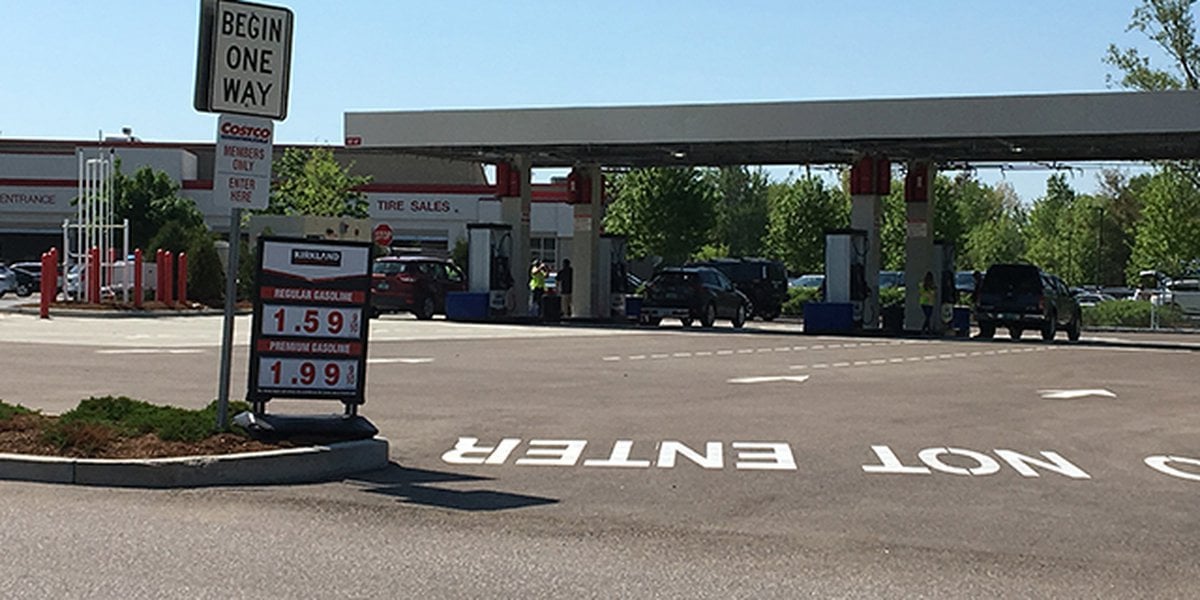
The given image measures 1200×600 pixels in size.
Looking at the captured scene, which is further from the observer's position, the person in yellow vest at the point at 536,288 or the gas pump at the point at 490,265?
the person in yellow vest at the point at 536,288

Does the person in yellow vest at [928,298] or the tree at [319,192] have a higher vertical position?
the tree at [319,192]

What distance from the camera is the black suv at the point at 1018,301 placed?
126 feet

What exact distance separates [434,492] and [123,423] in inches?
111

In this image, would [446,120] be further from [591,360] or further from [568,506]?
[568,506]

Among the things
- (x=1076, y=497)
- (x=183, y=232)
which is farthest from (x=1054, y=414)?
(x=183, y=232)

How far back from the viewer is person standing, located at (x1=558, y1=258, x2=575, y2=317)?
4659 cm

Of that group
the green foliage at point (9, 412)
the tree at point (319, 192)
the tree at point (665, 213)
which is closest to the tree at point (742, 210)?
the tree at point (665, 213)

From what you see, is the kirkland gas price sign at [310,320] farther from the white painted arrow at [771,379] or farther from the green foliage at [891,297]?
the green foliage at [891,297]

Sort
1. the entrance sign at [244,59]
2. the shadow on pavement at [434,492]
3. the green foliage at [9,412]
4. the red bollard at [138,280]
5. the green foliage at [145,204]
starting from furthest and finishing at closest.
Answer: the green foliage at [145,204]
the red bollard at [138,280]
the green foliage at [9,412]
the entrance sign at [244,59]
the shadow on pavement at [434,492]

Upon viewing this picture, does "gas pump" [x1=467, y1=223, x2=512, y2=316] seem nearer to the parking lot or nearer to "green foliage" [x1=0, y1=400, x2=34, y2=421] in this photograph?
the parking lot

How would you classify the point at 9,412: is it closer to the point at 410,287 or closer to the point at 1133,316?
the point at 410,287

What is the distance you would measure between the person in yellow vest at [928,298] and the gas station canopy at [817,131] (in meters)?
3.26

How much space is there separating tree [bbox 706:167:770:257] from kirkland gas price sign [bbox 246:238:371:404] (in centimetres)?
9934

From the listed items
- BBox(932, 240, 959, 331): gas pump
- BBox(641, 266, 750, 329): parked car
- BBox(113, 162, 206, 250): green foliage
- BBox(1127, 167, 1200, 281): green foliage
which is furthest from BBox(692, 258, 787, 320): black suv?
BBox(113, 162, 206, 250): green foliage
